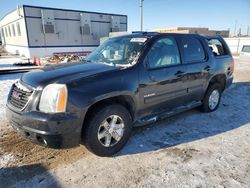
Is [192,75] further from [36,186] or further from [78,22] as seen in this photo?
[78,22]

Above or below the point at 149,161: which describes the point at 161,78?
above

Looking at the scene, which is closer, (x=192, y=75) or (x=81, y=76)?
(x=81, y=76)

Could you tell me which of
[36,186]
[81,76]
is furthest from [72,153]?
[81,76]

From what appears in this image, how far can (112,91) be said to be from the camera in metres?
3.03

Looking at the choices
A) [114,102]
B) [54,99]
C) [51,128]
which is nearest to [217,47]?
[114,102]

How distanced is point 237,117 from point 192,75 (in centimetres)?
164

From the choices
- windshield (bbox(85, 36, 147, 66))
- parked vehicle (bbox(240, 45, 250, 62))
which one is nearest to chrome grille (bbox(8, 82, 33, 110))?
windshield (bbox(85, 36, 147, 66))

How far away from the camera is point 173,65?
13.0 feet

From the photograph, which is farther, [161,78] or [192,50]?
[192,50]

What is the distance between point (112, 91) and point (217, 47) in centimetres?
376

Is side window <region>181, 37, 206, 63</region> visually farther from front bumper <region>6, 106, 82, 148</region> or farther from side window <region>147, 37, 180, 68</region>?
front bumper <region>6, 106, 82, 148</region>

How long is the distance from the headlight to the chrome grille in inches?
11.1

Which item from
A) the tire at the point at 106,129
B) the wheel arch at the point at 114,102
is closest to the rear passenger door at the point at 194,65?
the wheel arch at the point at 114,102

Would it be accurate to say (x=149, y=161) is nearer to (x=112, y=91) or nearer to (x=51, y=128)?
(x=112, y=91)
